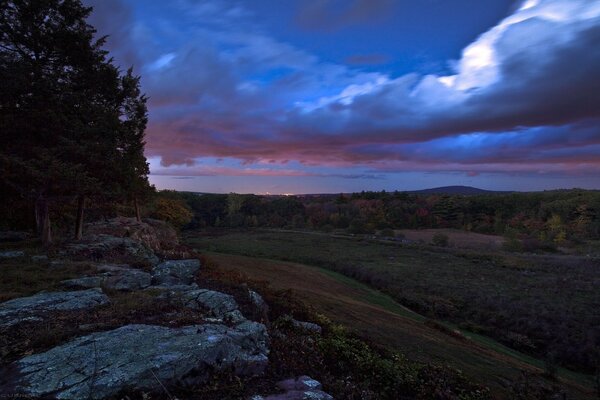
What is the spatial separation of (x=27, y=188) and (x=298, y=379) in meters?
17.0

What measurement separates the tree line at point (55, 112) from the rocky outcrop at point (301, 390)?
14.2 metres

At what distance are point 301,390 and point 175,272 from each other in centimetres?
898

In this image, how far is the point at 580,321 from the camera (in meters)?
25.4

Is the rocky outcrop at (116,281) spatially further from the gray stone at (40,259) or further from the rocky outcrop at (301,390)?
the rocky outcrop at (301,390)

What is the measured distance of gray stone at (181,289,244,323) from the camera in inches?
319

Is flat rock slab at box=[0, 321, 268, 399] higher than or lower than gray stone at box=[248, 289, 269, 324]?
higher

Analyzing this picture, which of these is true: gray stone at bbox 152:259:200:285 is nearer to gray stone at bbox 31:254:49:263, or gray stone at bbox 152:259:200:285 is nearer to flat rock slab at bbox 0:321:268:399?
gray stone at bbox 31:254:49:263

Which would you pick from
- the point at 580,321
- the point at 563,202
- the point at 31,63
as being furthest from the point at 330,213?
the point at 31,63

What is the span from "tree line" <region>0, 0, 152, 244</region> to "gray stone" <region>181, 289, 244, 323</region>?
33.0 ft

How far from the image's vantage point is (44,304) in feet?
26.3

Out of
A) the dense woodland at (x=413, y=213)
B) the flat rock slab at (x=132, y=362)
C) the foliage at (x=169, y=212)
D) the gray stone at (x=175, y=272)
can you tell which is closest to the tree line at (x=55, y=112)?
the gray stone at (x=175, y=272)

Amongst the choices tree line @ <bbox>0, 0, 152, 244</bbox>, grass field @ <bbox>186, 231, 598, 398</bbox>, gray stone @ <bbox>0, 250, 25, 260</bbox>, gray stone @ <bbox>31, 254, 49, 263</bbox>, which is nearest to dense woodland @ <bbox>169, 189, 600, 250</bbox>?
grass field @ <bbox>186, 231, 598, 398</bbox>

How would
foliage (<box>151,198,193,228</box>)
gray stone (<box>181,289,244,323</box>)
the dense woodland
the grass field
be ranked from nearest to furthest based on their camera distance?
gray stone (<box>181,289,244,323</box>) < the grass field < foliage (<box>151,198,193,228</box>) < the dense woodland

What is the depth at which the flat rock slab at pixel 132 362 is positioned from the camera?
461 cm
